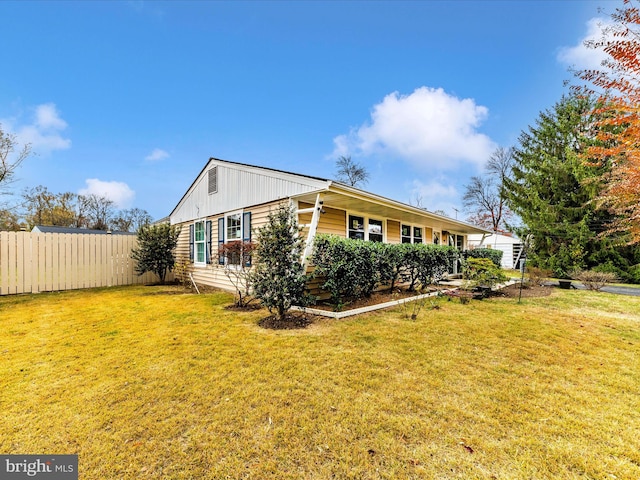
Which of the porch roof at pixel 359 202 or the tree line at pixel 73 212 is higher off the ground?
the tree line at pixel 73 212

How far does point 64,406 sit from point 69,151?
807 inches

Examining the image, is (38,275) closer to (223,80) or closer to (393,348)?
(223,80)

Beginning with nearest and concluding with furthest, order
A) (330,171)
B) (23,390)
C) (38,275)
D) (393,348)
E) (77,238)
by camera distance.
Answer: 1. (23,390)
2. (393,348)
3. (38,275)
4. (77,238)
5. (330,171)

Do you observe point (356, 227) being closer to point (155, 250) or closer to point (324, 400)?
point (324, 400)

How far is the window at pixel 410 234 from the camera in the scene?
11383 mm

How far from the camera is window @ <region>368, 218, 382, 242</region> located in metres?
9.55

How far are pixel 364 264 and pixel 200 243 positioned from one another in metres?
7.54

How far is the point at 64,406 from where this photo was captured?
244 centimetres

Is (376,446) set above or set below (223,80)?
below

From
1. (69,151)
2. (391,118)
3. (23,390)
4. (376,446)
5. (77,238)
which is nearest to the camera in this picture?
(376,446)

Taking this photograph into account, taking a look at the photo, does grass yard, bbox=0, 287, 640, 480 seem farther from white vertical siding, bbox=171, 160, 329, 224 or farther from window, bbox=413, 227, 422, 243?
window, bbox=413, 227, 422, 243

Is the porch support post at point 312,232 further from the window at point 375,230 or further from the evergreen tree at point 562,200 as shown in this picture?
the evergreen tree at point 562,200

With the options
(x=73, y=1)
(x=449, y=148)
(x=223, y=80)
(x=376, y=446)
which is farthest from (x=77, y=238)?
(x=449, y=148)

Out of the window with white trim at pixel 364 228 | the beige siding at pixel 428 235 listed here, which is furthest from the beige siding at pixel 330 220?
the beige siding at pixel 428 235
